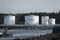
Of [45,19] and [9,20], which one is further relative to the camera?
[45,19]

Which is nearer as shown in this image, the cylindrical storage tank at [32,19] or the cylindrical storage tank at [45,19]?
the cylindrical storage tank at [32,19]

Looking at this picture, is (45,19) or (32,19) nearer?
(32,19)

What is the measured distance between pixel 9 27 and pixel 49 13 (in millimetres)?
738

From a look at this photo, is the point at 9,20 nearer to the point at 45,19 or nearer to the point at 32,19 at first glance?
the point at 32,19

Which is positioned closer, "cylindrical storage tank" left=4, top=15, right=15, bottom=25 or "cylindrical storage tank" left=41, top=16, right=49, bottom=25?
"cylindrical storage tank" left=4, top=15, right=15, bottom=25

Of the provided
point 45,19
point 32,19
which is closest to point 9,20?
point 32,19

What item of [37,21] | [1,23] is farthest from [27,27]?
→ [1,23]

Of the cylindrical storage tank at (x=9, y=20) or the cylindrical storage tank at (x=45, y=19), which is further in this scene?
the cylindrical storage tank at (x=45, y=19)

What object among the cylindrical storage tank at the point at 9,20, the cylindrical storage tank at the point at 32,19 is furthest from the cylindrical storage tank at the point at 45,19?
the cylindrical storage tank at the point at 9,20

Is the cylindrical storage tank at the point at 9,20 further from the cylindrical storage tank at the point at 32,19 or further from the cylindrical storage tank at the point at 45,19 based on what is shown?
the cylindrical storage tank at the point at 45,19

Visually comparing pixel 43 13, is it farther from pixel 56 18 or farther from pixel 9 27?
pixel 9 27

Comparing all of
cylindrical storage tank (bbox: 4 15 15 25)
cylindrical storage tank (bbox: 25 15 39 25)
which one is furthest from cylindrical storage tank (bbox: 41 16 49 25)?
cylindrical storage tank (bbox: 4 15 15 25)

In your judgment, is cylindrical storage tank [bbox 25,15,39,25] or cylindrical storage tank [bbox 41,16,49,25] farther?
cylindrical storage tank [bbox 41,16,49,25]

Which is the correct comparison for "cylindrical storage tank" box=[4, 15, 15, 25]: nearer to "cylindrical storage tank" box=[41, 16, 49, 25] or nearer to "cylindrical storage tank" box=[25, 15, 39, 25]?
"cylindrical storage tank" box=[25, 15, 39, 25]
